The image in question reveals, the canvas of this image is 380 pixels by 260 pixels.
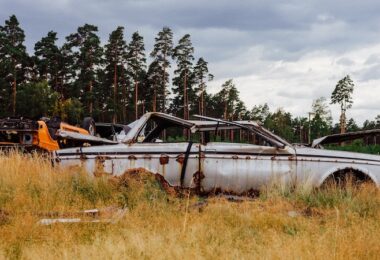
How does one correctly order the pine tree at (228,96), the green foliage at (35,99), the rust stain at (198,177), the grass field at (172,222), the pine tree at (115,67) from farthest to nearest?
the pine tree at (228,96) → the pine tree at (115,67) → the green foliage at (35,99) → the rust stain at (198,177) → the grass field at (172,222)

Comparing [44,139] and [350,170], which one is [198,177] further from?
[44,139]

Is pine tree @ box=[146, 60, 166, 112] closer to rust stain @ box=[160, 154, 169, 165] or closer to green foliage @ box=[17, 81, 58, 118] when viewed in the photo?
green foliage @ box=[17, 81, 58, 118]

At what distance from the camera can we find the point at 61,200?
623 centimetres

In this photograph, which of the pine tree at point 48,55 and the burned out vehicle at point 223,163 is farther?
the pine tree at point 48,55

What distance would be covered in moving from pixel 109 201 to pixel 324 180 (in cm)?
331

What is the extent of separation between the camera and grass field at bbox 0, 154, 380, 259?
4180 mm

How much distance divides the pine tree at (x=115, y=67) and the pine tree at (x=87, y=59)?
3860 mm

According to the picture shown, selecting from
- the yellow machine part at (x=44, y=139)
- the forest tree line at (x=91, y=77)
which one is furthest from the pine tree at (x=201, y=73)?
the yellow machine part at (x=44, y=139)

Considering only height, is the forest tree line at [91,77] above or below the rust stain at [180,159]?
above

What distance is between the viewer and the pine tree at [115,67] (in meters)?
60.5

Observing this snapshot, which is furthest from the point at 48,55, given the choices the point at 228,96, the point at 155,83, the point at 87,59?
the point at 228,96

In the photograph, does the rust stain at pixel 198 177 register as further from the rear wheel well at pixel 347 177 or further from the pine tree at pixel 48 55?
the pine tree at pixel 48 55

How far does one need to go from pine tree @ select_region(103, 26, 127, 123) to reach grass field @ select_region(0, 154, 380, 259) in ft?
175

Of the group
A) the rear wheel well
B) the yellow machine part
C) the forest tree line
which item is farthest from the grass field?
the forest tree line
